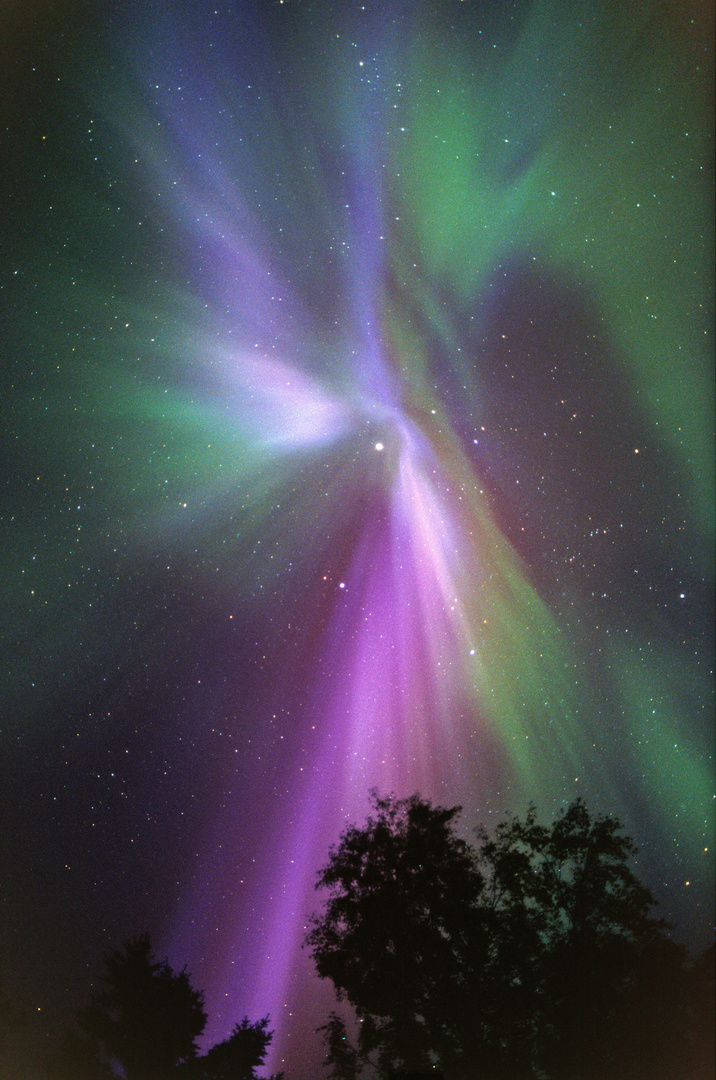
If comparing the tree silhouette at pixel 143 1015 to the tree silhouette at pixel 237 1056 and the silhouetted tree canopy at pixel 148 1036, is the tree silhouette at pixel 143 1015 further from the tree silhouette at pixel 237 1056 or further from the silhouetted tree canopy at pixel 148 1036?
the tree silhouette at pixel 237 1056

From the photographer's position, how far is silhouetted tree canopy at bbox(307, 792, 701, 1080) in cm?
508

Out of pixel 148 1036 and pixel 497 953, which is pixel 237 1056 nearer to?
pixel 148 1036

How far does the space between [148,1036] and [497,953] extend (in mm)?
3674

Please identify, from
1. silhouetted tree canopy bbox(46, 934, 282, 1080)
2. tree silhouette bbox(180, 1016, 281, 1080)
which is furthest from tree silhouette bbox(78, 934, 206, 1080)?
tree silhouette bbox(180, 1016, 281, 1080)

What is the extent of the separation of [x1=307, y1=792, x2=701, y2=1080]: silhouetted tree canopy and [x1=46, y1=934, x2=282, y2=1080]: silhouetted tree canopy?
984 mm

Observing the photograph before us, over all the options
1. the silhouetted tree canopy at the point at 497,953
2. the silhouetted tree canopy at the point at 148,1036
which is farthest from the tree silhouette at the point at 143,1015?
the silhouetted tree canopy at the point at 497,953

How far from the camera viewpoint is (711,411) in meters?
5.25

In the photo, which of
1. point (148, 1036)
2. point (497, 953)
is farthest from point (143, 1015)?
point (497, 953)

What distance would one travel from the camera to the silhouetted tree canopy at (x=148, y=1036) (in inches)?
222

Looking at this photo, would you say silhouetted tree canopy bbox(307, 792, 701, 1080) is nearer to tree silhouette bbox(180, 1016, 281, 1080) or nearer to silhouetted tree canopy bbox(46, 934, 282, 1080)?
tree silhouette bbox(180, 1016, 281, 1080)

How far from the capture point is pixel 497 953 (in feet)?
18.8

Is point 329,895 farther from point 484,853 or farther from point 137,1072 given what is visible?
point 137,1072

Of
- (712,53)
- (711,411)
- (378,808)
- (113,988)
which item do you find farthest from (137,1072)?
(712,53)

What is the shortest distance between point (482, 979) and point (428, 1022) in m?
0.64
